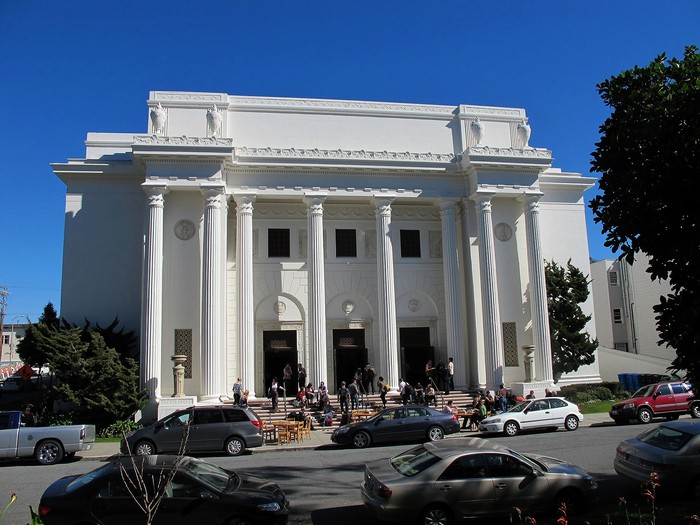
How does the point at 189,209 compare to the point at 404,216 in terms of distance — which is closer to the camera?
the point at 189,209

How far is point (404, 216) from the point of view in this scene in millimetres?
32156

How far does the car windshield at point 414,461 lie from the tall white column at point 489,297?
64.1 ft

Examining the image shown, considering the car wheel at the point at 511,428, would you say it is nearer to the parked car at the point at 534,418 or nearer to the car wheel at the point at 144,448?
the parked car at the point at 534,418

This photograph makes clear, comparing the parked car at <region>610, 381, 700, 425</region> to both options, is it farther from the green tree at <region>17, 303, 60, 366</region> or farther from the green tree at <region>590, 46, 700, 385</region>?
the green tree at <region>17, 303, 60, 366</region>

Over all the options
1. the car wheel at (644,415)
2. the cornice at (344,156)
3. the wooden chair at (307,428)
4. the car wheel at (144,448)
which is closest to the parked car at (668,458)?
the car wheel at (644,415)

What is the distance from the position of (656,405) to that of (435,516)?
55.9ft

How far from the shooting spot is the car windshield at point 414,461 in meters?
8.85

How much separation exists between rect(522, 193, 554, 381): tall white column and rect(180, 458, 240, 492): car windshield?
22879 millimetres

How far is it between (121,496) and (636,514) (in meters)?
7.61

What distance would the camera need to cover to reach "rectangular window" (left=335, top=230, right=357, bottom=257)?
31.3 metres

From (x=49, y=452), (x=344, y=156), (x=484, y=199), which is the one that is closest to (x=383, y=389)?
(x=484, y=199)

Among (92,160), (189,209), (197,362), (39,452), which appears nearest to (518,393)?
(197,362)

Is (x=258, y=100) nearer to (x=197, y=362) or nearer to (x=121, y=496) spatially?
(x=197, y=362)

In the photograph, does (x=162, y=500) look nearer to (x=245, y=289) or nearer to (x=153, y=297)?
(x=153, y=297)
